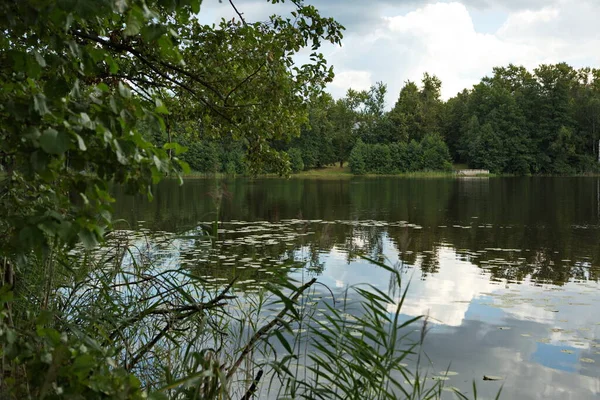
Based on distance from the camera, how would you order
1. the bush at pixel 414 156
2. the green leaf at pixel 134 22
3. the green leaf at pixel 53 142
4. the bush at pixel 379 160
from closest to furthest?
1. the green leaf at pixel 53 142
2. the green leaf at pixel 134 22
3. the bush at pixel 379 160
4. the bush at pixel 414 156

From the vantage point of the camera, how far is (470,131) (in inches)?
3236

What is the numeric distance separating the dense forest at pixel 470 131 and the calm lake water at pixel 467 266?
173 ft

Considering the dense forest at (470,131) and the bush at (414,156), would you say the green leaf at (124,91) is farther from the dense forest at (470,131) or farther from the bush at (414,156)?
the bush at (414,156)

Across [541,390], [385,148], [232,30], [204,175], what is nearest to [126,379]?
[541,390]

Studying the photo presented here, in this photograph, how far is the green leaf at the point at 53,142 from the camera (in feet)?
6.47

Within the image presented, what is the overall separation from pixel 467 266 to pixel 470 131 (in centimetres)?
7274

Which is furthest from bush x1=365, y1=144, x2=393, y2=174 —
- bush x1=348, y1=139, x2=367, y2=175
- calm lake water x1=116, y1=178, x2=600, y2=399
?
calm lake water x1=116, y1=178, x2=600, y2=399

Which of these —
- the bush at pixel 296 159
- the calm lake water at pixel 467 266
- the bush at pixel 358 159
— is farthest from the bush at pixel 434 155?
the calm lake water at pixel 467 266

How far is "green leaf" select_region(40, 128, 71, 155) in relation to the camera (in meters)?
1.97

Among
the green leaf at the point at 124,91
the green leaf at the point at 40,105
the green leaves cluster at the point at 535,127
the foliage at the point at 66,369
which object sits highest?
the green leaves cluster at the point at 535,127

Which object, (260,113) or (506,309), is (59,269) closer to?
(260,113)

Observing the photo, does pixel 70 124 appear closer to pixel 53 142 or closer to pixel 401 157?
pixel 53 142

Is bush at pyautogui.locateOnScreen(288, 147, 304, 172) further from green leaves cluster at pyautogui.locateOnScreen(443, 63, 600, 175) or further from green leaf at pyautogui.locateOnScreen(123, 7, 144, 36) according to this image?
green leaf at pyautogui.locateOnScreen(123, 7, 144, 36)

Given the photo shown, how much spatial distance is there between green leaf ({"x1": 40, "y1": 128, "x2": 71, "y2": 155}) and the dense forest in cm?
7297
